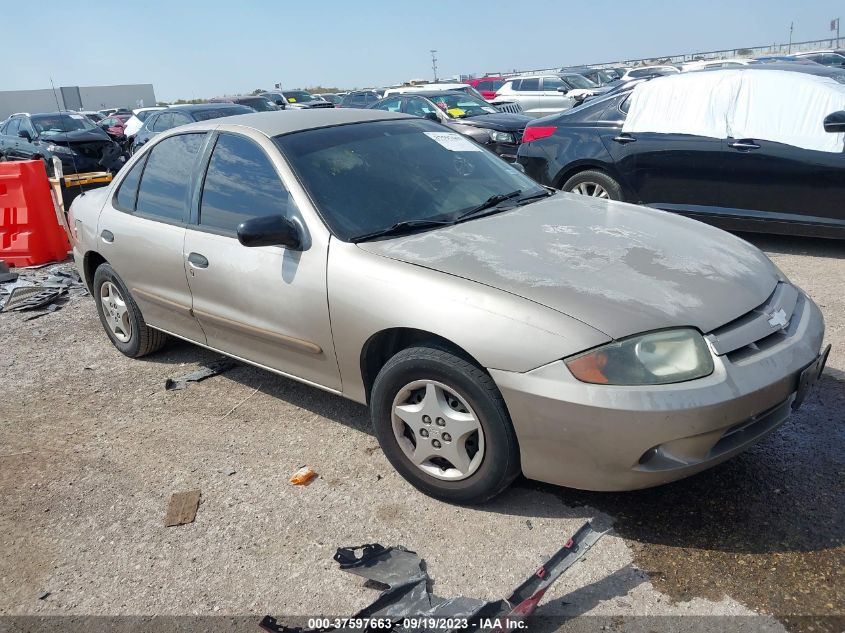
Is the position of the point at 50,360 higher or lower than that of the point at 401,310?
lower

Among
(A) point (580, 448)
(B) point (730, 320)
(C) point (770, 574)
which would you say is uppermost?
(B) point (730, 320)

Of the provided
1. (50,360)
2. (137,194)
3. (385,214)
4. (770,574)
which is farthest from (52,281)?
(770,574)

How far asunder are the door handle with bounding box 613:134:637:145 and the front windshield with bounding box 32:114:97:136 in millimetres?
12489

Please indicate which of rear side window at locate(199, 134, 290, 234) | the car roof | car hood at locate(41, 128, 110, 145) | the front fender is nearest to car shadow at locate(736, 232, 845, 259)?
the car roof

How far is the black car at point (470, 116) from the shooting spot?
11.5 m

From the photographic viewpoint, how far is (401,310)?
2.98 meters

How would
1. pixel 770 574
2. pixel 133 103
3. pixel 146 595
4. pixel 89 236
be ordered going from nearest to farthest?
pixel 770 574 → pixel 146 595 → pixel 89 236 → pixel 133 103

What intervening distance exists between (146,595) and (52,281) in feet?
17.4

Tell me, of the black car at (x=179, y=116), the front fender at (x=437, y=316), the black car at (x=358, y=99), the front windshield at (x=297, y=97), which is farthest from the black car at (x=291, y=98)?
the front fender at (x=437, y=316)

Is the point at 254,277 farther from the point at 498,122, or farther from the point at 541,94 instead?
the point at 541,94

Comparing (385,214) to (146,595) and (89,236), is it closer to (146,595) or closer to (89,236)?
(146,595)

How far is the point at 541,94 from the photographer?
73.2ft

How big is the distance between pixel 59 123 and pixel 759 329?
1691 centimetres

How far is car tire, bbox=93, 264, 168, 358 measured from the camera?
187 inches
